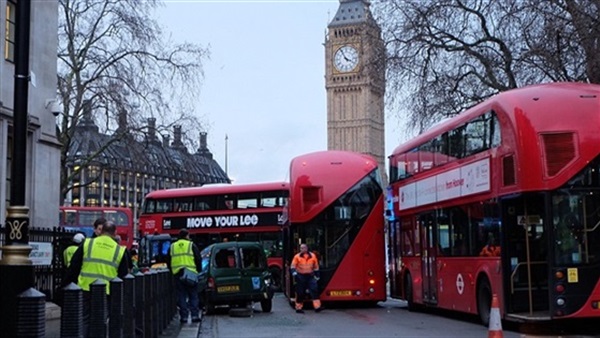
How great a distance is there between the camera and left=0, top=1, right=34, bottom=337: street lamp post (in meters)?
6.09

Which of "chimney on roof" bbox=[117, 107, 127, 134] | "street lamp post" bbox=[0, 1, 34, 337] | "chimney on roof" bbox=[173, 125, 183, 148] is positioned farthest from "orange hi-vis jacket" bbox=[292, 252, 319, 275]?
"street lamp post" bbox=[0, 1, 34, 337]

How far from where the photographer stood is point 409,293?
22.0 meters

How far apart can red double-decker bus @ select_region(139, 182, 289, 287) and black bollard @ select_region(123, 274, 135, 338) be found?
76.1 feet

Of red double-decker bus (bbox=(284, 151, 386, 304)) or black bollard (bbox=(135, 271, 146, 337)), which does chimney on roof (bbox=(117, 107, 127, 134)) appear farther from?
black bollard (bbox=(135, 271, 146, 337))

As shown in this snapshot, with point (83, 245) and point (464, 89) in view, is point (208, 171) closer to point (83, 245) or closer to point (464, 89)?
point (464, 89)

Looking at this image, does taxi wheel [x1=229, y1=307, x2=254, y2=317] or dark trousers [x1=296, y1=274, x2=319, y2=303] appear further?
dark trousers [x1=296, y1=274, x2=319, y2=303]

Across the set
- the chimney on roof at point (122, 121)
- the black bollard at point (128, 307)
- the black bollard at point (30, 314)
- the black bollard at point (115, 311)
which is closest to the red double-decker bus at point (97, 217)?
the chimney on roof at point (122, 121)

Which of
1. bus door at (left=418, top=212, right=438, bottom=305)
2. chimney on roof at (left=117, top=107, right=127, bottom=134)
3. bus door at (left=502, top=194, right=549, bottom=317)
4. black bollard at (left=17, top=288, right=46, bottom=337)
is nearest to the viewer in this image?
black bollard at (left=17, top=288, right=46, bottom=337)

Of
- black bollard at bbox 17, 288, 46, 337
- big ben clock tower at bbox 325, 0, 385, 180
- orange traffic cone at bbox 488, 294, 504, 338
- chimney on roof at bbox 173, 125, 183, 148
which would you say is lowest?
orange traffic cone at bbox 488, 294, 504, 338

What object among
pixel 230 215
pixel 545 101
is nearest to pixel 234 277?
pixel 545 101

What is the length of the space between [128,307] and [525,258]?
326 inches

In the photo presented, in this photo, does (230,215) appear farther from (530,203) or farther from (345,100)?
(345,100)

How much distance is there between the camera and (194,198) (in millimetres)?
36094

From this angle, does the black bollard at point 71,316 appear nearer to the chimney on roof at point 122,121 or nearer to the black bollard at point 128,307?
the black bollard at point 128,307
